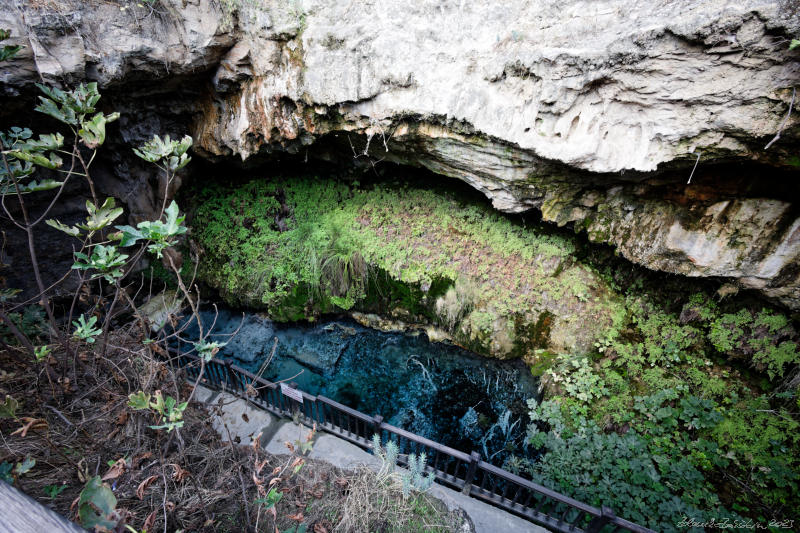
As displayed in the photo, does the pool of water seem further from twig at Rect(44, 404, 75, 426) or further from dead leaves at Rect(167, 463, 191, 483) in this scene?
dead leaves at Rect(167, 463, 191, 483)

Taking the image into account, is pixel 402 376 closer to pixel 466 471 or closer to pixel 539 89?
pixel 466 471

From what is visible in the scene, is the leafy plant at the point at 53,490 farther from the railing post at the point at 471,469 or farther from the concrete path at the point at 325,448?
the railing post at the point at 471,469

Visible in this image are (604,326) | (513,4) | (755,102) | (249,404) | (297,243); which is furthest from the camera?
(297,243)

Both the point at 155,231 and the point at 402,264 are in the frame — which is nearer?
the point at 155,231

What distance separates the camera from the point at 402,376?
6910mm

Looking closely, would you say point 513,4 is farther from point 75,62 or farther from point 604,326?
point 75,62

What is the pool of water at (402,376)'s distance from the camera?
6.07 metres

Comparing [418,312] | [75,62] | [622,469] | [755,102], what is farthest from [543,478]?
[75,62]

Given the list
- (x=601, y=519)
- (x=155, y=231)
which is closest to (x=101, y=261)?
(x=155, y=231)

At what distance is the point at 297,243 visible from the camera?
7500 mm

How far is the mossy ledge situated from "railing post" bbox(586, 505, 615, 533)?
2819mm

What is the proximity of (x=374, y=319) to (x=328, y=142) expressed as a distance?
4023 mm

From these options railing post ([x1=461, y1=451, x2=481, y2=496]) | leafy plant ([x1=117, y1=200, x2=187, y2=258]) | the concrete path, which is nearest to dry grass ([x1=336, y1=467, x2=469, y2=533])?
the concrete path

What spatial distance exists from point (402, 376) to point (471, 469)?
276 centimetres
